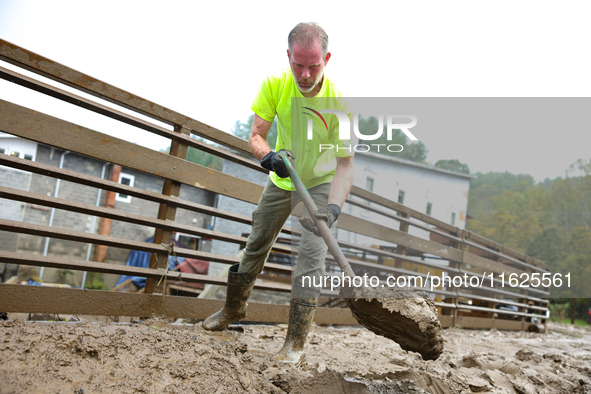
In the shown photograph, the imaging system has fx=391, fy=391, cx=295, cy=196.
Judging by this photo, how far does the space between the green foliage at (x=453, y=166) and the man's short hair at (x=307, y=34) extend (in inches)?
32.4

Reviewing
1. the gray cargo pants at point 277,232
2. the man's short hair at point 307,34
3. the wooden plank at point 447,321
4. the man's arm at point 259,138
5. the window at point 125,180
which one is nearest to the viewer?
the man's short hair at point 307,34

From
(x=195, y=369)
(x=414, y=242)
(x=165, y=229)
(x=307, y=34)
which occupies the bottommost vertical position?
(x=195, y=369)

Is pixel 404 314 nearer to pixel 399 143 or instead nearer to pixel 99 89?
pixel 399 143

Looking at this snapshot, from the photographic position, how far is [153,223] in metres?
2.91

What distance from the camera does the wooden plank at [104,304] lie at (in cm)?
234

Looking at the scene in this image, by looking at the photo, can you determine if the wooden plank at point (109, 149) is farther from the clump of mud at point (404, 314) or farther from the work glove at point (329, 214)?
the clump of mud at point (404, 314)

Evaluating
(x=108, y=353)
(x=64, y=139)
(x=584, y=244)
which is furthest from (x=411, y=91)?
(x=64, y=139)

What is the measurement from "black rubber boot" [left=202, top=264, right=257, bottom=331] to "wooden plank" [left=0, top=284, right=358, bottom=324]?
332 millimetres

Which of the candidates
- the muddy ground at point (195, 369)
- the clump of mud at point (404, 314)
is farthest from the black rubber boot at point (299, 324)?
the clump of mud at point (404, 314)

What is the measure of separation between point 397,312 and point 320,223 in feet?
1.81

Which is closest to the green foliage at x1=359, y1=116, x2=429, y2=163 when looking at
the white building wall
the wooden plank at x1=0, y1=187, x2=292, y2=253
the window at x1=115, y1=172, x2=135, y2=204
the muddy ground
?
the white building wall

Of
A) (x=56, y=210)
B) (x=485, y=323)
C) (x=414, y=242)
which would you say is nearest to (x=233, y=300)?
(x=414, y=242)

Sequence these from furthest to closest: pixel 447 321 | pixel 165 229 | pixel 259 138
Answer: pixel 447 321 < pixel 165 229 < pixel 259 138

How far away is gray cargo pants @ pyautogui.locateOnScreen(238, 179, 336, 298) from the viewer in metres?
2.09
